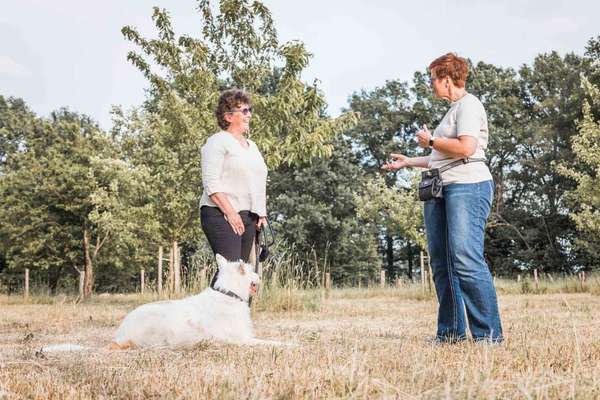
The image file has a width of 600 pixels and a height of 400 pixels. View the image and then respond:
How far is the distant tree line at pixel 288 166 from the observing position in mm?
11625

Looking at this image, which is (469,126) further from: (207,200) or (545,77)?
(545,77)

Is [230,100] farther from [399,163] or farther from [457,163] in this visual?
[457,163]

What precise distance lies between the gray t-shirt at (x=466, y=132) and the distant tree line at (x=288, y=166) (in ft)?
21.8

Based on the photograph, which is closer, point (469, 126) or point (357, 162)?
point (469, 126)

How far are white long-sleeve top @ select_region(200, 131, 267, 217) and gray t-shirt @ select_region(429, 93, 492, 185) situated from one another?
145 cm

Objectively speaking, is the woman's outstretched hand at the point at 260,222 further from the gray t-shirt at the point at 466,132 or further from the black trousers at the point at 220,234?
the gray t-shirt at the point at 466,132

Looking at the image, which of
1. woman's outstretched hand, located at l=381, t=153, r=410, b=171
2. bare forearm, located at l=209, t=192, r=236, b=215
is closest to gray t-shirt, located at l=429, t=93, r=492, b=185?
woman's outstretched hand, located at l=381, t=153, r=410, b=171

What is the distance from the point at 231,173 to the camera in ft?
16.8

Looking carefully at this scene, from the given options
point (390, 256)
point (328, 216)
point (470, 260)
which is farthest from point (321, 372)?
point (390, 256)

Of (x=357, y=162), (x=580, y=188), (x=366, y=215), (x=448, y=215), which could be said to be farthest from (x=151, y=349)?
(x=357, y=162)

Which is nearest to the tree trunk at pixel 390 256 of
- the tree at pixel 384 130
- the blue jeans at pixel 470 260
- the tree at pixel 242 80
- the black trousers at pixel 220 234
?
the tree at pixel 384 130

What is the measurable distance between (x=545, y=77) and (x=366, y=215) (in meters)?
16.7

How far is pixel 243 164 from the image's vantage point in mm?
5121

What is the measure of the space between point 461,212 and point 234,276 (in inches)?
67.9
